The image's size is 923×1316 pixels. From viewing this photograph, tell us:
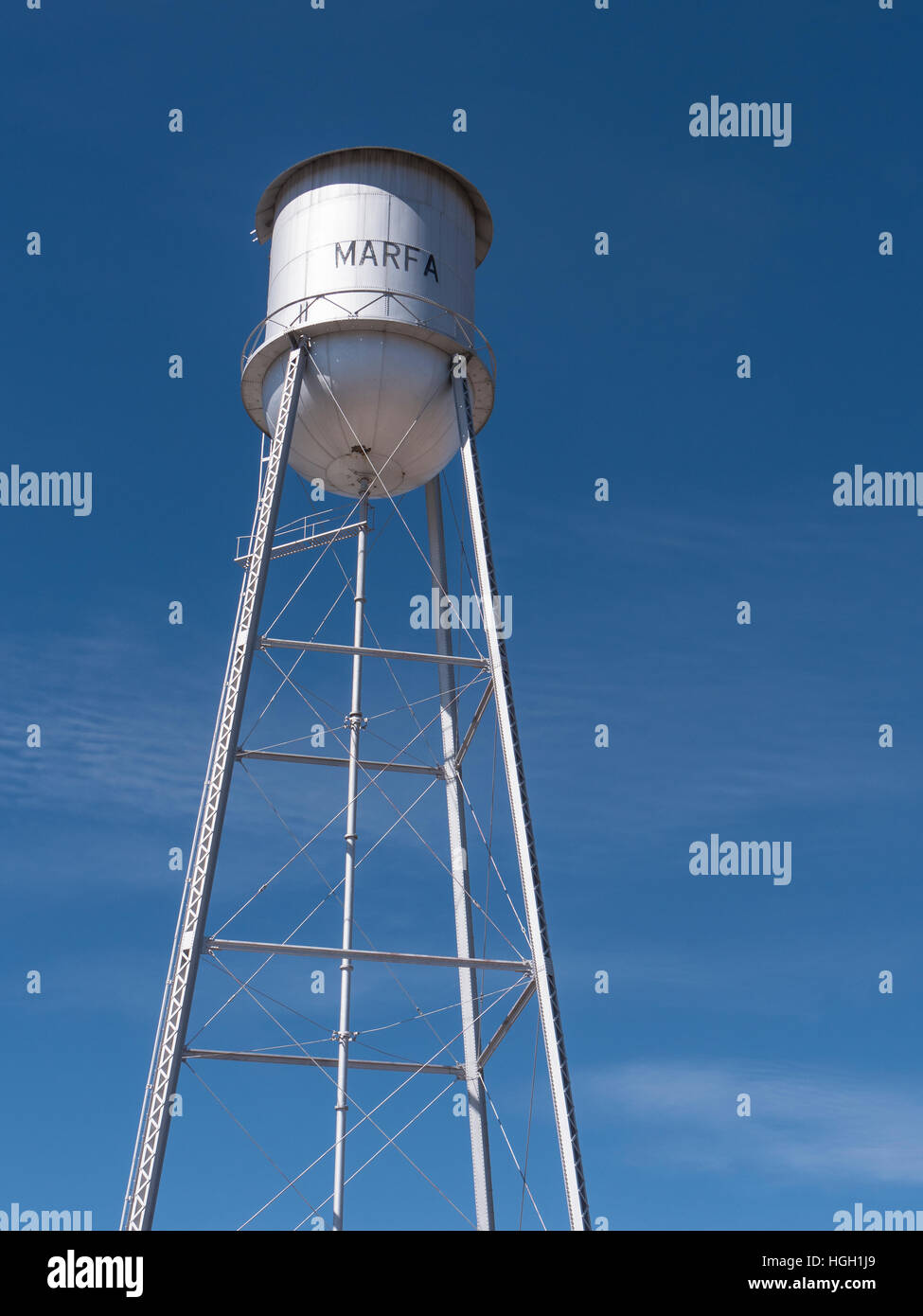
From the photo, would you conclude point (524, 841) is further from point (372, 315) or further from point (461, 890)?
point (372, 315)

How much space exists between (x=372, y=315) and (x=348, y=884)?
26.6 feet

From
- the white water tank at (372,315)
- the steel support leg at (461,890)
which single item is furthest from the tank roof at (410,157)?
the steel support leg at (461,890)

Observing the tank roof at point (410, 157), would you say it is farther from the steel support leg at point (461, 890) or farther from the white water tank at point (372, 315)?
the steel support leg at point (461, 890)

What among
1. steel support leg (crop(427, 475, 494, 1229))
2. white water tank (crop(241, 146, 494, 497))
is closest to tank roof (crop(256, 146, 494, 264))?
white water tank (crop(241, 146, 494, 497))

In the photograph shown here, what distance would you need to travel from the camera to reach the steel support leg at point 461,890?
2212cm

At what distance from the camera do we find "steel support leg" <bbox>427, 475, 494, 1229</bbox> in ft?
72.6

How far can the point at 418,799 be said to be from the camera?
23312mm

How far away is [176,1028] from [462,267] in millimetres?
12085

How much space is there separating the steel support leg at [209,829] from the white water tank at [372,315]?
0.70 m

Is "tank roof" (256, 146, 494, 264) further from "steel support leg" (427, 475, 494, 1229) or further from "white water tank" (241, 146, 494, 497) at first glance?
"steel support leg" (427, 475, 494, 1229)
